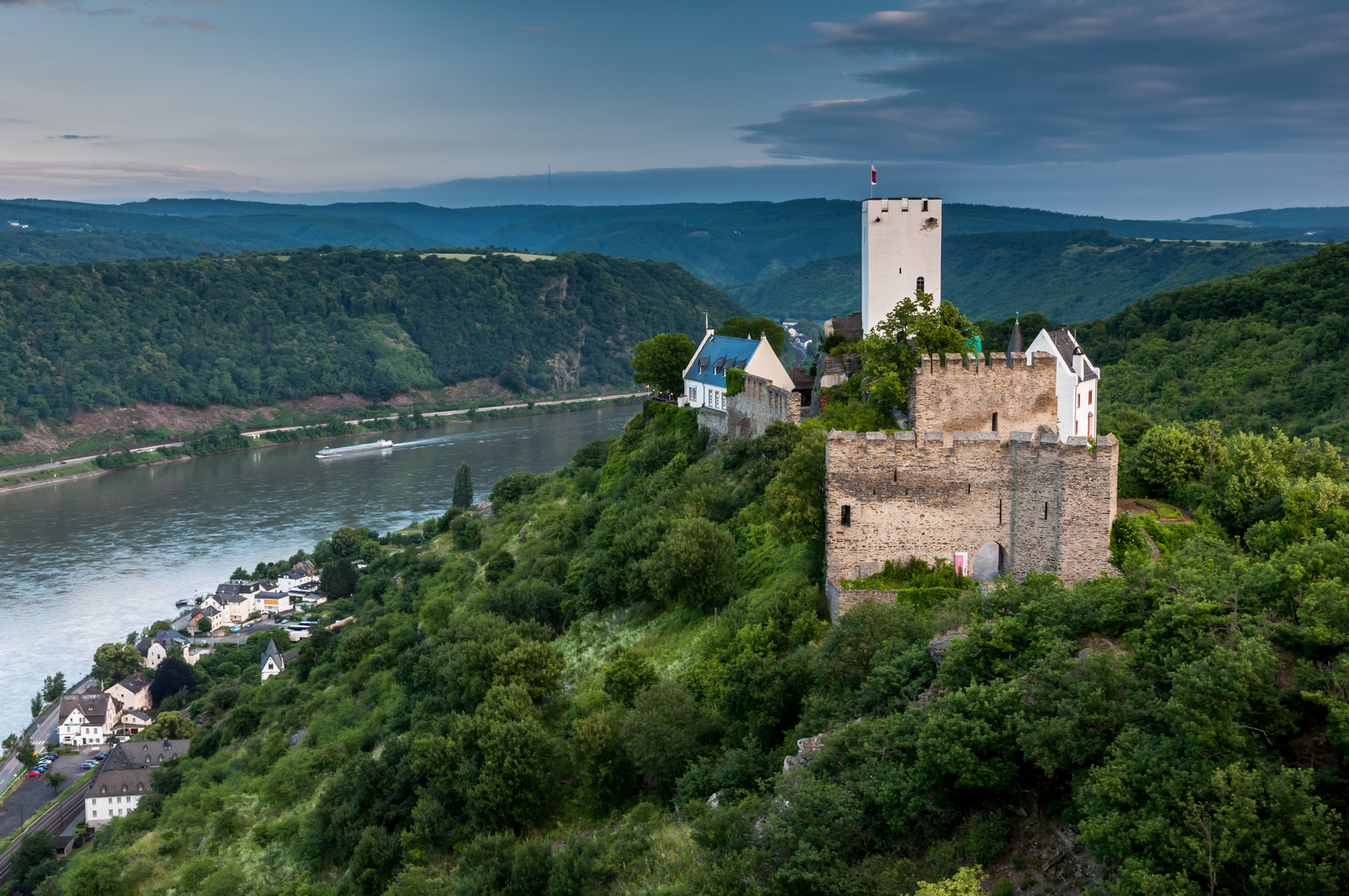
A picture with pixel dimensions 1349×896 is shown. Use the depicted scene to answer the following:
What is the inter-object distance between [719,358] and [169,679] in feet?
127

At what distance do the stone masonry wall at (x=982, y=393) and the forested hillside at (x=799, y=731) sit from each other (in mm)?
2375

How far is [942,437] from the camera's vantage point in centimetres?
1770

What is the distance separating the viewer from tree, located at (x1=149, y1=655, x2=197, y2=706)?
57000 mm

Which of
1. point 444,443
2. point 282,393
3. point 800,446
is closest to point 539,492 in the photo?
point 800,446

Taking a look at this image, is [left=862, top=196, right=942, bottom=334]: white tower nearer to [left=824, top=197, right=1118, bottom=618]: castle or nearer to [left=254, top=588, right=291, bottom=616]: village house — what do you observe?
[left=824, top=197, right=1118, bottom=618]: castle

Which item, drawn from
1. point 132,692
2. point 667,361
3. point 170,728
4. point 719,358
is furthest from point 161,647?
point 719,358

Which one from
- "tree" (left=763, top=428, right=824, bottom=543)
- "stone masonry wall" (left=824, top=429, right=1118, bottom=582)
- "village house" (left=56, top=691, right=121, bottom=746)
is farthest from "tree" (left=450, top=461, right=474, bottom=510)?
"stone masonry wall" (left=824, top=429, right=1118, bottom=582)

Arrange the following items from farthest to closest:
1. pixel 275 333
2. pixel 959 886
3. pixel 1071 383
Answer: pixel 275 333
pixel 1071 383
pixel 959 886

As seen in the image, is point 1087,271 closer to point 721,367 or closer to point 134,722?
point 721,367

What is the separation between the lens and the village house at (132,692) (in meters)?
54.8

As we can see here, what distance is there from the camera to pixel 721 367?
37.9 m

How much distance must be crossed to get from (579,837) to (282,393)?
144776 mm

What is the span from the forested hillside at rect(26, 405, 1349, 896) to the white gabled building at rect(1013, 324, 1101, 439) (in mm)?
1954

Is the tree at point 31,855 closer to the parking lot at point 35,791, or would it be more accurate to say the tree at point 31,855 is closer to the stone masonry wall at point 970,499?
the parking lot at point 35,791
